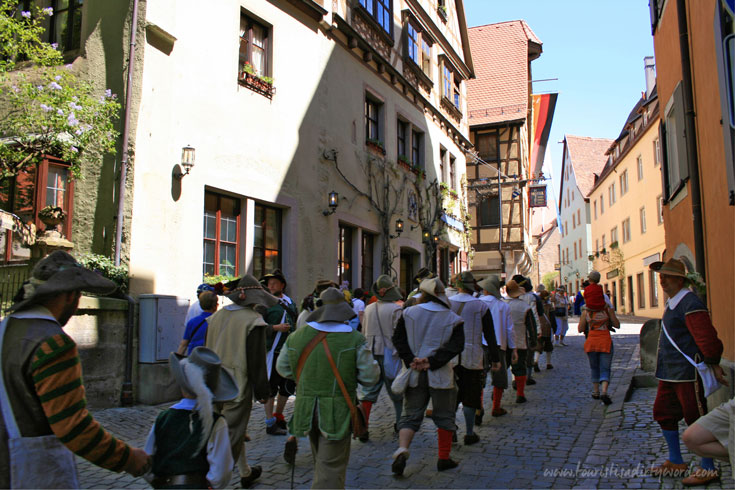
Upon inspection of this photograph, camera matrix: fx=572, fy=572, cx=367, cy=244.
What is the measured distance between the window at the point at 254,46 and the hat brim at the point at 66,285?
8.16 m

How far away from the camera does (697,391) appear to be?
15.6 feet

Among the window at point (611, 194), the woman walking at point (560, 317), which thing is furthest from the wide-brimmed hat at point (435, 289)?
the window at point (611, 194)

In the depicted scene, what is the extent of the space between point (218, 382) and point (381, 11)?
567 inches

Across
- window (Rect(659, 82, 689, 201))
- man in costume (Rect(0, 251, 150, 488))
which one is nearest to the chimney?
window (Rect(659, 82, 689, 201))

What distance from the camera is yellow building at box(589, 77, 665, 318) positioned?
26.9m

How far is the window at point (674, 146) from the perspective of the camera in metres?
8.47

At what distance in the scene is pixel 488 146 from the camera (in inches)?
1144

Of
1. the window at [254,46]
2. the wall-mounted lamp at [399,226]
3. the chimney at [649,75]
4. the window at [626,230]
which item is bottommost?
the wall-mounted lamp at [399,226]

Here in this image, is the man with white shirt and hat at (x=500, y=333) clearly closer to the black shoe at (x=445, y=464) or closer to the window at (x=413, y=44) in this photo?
the black shoe at (x=445, y=464)

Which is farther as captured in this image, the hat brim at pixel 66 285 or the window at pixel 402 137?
the window at pixel 402 137

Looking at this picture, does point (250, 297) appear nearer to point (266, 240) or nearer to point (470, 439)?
point (470, 439)

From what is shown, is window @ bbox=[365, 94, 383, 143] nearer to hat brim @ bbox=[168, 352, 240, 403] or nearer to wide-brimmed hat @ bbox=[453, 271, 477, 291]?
wide-brimmed hat @ bbox=[453, 271, 477, 291]

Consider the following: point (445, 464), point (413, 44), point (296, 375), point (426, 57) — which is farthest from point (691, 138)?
point (426, 57)

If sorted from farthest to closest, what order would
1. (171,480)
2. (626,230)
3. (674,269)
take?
(626,230)
(674,269)
(171,480)
